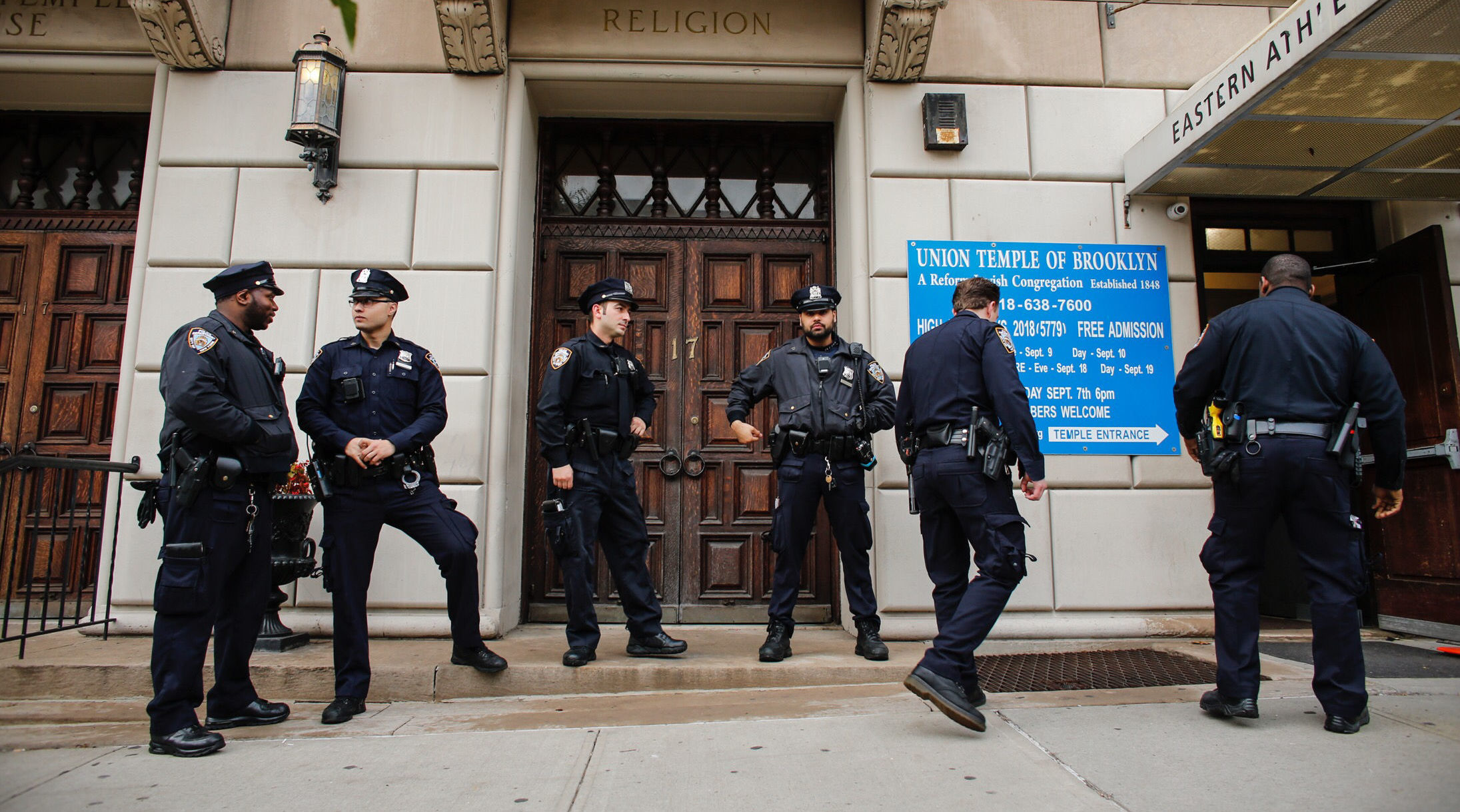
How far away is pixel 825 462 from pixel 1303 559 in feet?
6.82

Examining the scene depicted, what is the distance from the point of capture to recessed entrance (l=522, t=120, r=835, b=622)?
565 cm

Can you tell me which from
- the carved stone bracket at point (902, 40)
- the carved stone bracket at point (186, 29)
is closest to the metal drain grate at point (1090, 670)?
the carved stone bracket at point (902, 40)

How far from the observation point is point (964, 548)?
362 centimetres

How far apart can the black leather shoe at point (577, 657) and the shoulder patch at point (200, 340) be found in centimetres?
215

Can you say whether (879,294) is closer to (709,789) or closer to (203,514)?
(709,789)

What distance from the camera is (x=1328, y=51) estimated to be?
154 inches

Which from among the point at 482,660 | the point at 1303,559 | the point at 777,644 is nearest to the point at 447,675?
the point at 482,660

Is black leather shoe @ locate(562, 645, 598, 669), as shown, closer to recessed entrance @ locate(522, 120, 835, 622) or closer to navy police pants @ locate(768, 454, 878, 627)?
navy police pants @ locate(768, 454, 878, 627)

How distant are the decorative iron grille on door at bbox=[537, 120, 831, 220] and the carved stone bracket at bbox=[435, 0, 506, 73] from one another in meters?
0.74

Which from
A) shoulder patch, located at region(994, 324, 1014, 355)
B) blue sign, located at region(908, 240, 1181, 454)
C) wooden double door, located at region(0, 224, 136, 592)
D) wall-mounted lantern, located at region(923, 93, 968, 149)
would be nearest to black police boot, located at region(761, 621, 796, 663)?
shoulder patch, located at region(994, 324, 1014, 355)

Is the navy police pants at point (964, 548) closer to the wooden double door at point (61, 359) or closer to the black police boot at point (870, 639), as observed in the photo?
the black police boot at point (870, 639)

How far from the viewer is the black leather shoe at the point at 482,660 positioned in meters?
4.01

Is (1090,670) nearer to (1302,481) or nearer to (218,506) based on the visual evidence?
(1302,481)

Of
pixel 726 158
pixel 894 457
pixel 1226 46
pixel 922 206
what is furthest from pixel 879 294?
pixel 1226 46
